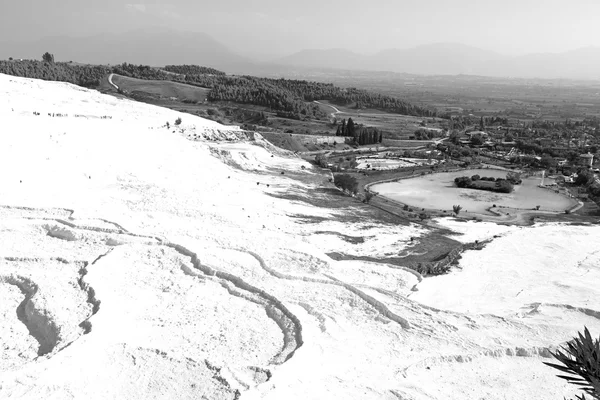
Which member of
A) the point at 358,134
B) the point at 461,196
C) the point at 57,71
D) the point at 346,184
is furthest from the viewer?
the point at 57,71

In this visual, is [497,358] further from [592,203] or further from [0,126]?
[592,203]

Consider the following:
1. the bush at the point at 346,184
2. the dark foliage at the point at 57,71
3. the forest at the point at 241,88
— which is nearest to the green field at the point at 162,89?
the forest at the point at 241,88

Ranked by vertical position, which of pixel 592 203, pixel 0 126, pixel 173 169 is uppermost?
pixel 0 126

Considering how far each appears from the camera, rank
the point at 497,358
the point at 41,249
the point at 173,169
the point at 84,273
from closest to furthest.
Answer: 1. the point at 497,358
2. the point at 84,273
3. the point at 41,249
4. the point at 173,169

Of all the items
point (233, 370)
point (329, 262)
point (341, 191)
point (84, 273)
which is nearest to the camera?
point (233, 370)

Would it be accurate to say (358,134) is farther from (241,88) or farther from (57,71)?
(57,71)

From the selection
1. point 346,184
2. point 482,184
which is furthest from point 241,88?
point 346,184

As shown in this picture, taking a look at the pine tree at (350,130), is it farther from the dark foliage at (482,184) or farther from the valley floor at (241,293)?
the valley floor at (241,293)

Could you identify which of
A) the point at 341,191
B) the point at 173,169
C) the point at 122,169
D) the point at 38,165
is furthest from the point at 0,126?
the point at 341,191
